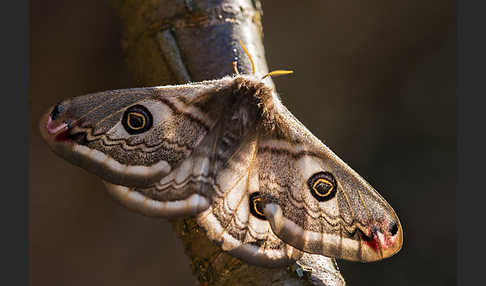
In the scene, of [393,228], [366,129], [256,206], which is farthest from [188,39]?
[366,129]

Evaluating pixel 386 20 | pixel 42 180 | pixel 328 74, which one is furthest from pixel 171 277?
pixel 386 20

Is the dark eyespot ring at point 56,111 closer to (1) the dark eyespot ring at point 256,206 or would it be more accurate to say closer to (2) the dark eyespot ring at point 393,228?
(1) the dark eyespot ring at point 256,206

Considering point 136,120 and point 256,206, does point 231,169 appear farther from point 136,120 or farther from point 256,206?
point 136,120

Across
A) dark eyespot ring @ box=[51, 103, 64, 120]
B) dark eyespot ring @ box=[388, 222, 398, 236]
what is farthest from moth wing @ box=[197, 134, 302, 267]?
dark eyespot ring @ box=[51, 103, 64, 120]

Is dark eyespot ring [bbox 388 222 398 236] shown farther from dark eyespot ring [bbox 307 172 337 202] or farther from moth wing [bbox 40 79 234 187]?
moth wing [bbox 40 79 234 187]

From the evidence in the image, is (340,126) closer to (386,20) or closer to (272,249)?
(386,20)

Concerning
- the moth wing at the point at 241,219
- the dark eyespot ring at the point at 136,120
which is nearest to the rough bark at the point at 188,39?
the moth wing at the point at 241,219
